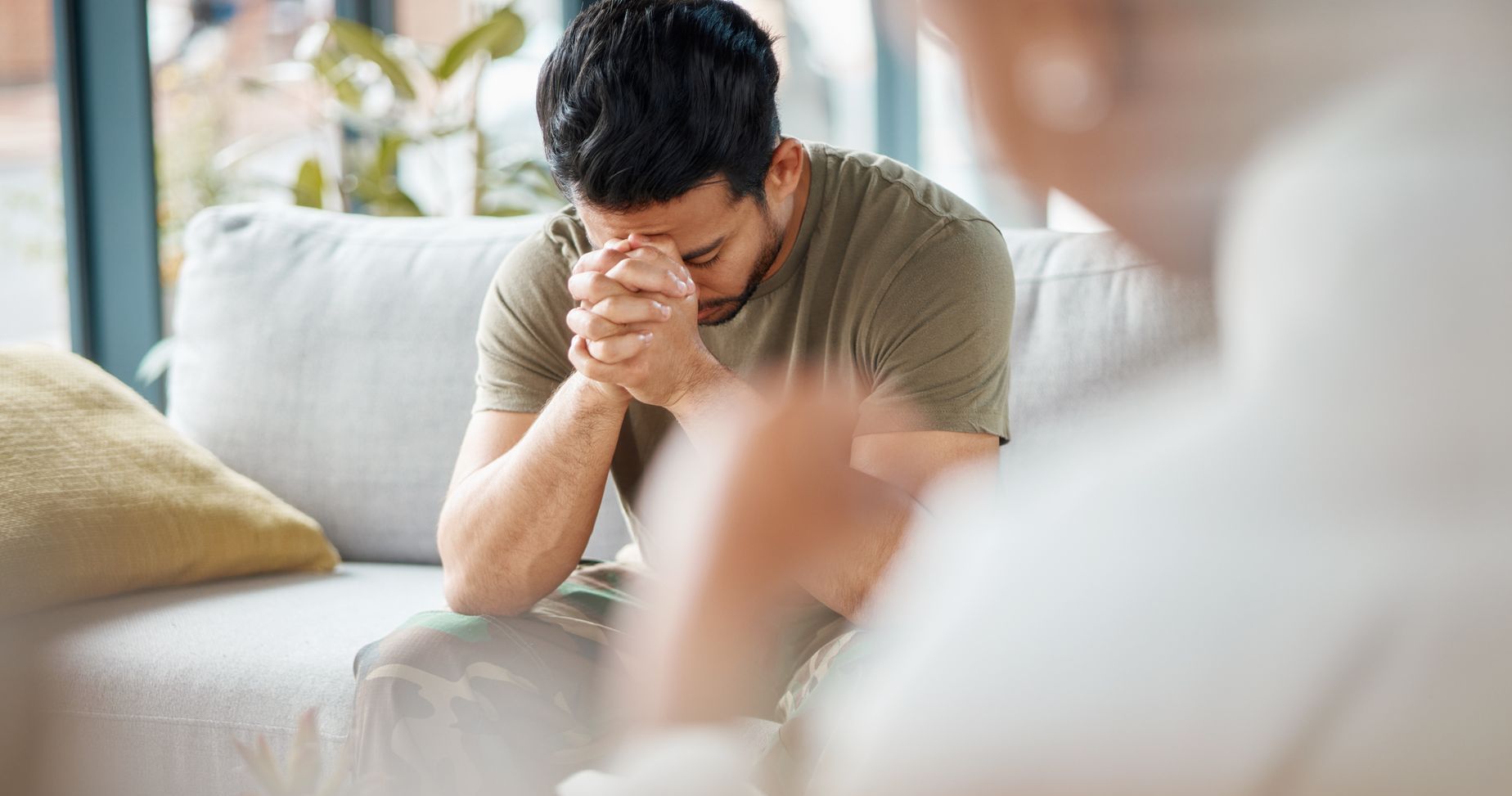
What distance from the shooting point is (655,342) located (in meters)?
1.30

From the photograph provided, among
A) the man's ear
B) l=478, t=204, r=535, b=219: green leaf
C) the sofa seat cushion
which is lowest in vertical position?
the sofa seat cushion

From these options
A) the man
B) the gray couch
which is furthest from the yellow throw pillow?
the man

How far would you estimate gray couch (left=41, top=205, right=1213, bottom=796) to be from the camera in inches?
59.0

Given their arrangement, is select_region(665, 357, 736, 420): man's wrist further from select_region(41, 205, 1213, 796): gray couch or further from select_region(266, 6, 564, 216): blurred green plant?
select_region(266, 6, 564, 216): blurred green plant

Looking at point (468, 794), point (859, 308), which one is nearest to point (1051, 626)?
point (468, 794)

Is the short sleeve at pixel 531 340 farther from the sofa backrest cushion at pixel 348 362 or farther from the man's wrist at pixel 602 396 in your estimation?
the sofa backrest cushion at pixel 348 362

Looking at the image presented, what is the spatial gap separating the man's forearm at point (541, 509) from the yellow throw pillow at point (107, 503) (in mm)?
522

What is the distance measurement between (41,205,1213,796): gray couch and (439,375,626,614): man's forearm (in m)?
0.22

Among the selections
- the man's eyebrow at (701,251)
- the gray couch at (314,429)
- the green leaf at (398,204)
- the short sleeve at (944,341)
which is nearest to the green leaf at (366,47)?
the green leaf at (398,204)

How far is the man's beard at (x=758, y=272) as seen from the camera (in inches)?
57.1

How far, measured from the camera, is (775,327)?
149 cm

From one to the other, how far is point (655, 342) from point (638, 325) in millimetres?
24

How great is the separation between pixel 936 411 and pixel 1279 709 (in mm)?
891

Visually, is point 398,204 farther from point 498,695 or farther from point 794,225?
point 498,695
